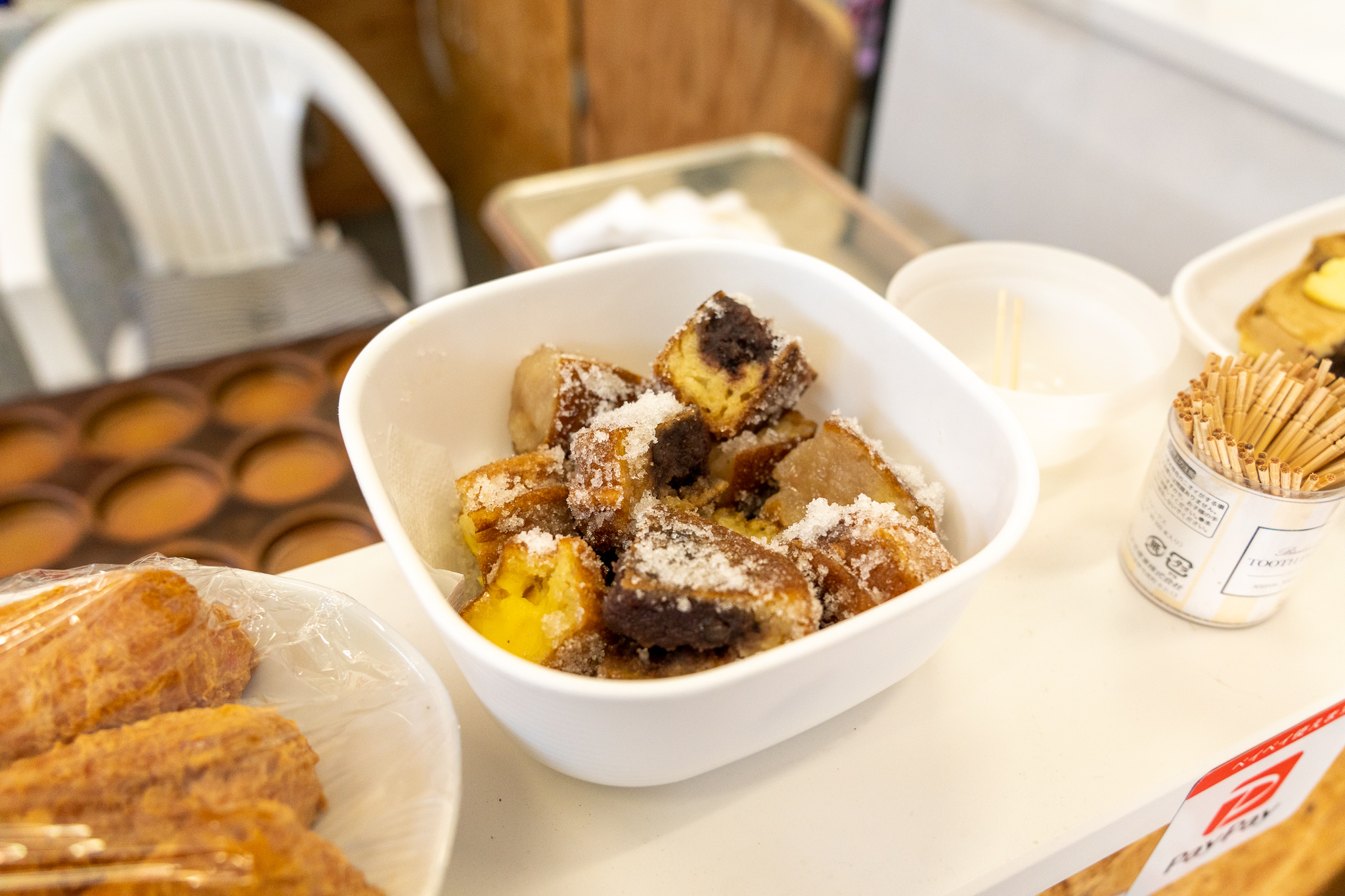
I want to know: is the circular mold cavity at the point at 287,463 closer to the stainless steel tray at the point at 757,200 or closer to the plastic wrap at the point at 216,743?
the stainless steel tray at the point at 757,200

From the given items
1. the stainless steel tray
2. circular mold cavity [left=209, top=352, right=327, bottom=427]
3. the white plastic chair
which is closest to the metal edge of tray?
the stainless steel tray

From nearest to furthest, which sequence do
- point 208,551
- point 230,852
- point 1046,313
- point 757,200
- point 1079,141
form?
point 230,852 → point 1046,313 → point 208,551 → point 1079,141 → point 757,200

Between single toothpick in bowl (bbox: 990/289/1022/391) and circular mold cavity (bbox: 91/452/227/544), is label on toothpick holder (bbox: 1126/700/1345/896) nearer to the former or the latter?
single toothpick in bowl (bbox: 990/289/1022/391)

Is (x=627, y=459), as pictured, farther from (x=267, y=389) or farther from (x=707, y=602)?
(x=267, y=389)

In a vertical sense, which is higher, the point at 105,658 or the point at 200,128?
the point at 105,658

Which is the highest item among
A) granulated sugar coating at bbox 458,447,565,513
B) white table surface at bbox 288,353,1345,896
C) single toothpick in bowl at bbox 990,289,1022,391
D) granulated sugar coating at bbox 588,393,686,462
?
granulated sugar coating at bbox 588,393,686,462

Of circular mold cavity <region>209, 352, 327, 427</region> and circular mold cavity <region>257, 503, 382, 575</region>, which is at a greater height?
circular mold cavity <region>209, 352, 327, 427</region>

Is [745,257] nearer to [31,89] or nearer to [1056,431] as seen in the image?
[1056,431]

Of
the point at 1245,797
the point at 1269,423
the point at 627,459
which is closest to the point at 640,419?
the point at 627,459
